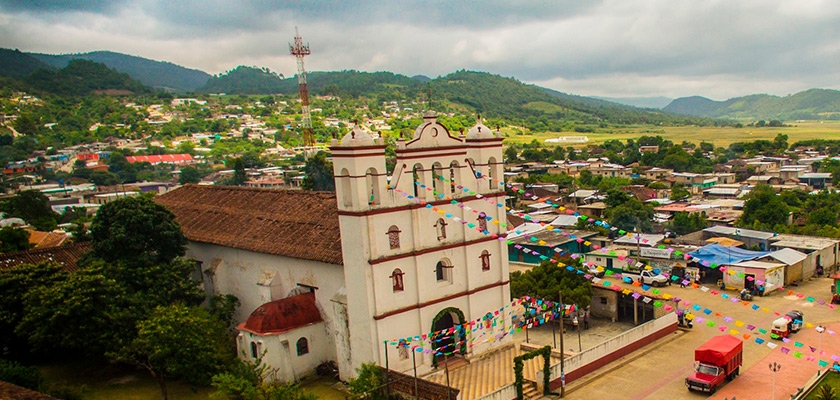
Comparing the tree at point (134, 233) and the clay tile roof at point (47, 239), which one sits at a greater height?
the tree at point (134, 233)

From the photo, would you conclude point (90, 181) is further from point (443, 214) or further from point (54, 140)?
point (443, 214)

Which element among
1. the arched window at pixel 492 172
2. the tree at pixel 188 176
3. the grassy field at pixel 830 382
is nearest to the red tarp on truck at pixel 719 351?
the grassy field at pixel 830 382

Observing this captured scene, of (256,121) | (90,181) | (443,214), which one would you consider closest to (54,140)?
(90,181)

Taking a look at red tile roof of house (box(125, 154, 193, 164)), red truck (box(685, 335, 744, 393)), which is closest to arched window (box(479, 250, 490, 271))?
red truck (box(685, 335, 744, 393))

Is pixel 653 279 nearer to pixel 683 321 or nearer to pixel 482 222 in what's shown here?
pixel 683 321

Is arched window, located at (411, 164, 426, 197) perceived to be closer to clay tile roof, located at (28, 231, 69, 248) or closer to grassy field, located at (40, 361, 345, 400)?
grassy field, located at (40, 361, 345, 400)

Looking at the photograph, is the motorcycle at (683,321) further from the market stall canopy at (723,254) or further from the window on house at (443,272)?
the window on house at (443,272)
